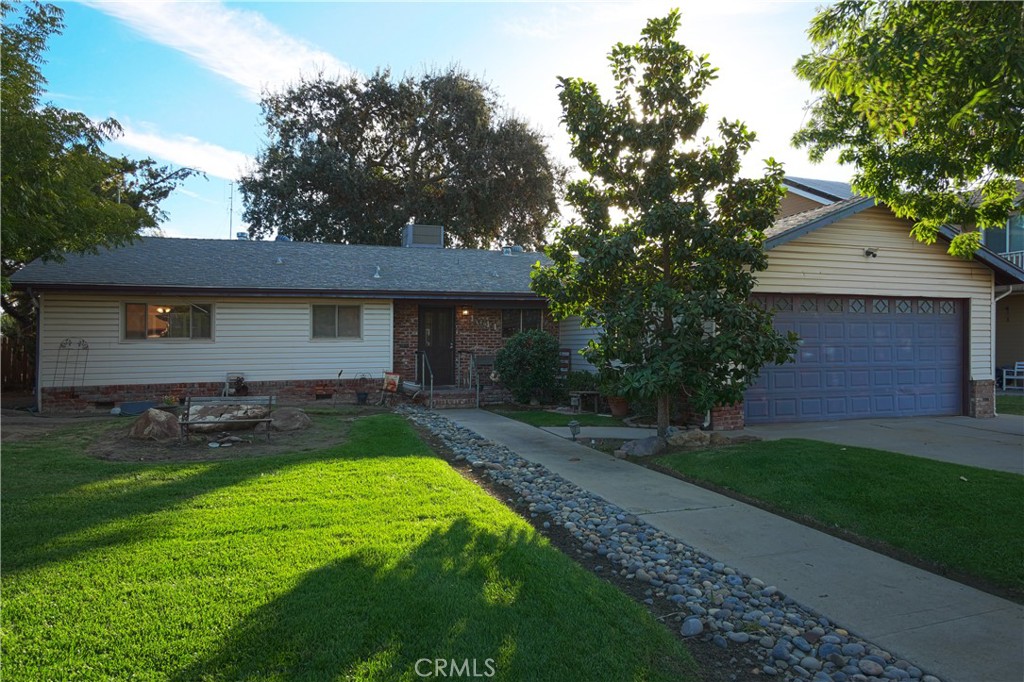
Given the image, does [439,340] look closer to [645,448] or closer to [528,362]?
[528,362]

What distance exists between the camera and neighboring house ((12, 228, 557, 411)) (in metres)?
13.1

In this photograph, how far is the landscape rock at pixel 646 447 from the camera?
8742 mm

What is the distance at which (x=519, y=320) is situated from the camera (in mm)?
16812

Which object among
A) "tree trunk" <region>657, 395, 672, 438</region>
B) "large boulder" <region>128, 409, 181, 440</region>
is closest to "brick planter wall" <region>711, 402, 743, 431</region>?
"tree trunk" <region>657, 395, 672, 438</region>

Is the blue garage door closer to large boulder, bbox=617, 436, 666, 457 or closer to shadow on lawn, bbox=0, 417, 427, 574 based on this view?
large boulder, bbox=617, 436, 666, 457

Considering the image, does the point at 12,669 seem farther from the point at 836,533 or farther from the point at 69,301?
the point at 69,301

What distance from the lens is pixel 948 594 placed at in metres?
4.27

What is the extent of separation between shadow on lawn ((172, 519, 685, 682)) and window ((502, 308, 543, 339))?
12.4 meters

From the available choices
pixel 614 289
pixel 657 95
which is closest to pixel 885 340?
pixel 614 289

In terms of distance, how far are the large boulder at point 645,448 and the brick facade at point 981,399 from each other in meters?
8.15

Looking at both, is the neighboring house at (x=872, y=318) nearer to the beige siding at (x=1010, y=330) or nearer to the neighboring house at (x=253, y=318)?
the neighboring house at (x=253, y=318)

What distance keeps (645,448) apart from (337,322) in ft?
29.8

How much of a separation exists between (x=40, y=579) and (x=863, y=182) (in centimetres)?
809

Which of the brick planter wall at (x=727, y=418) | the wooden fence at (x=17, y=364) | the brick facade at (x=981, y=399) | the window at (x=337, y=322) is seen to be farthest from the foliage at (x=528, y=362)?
the wooden fence at (x=17, y=364)
